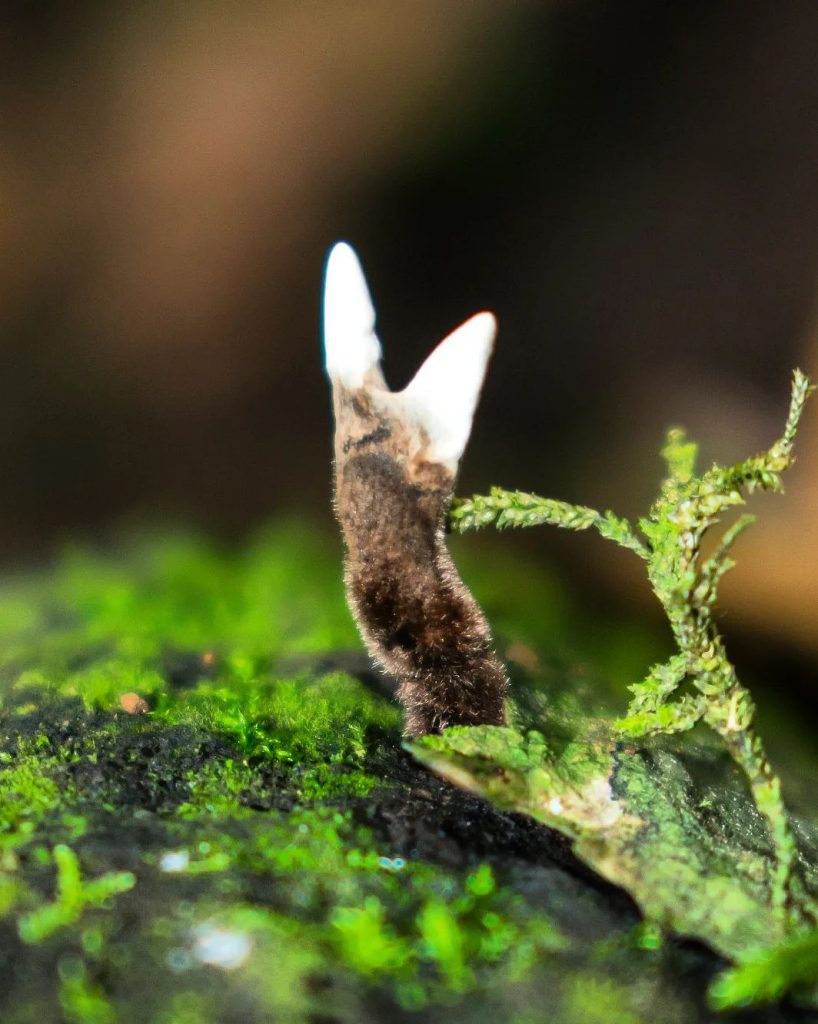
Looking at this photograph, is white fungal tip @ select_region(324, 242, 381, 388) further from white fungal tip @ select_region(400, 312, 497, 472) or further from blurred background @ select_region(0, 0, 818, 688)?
blurred background @ select_region(0, 0, 818, 688)

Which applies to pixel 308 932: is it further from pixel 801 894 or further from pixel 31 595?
pixel 31 595

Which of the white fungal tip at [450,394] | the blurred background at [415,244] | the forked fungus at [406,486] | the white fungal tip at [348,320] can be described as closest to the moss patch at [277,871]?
the forked fungus at [406,486]

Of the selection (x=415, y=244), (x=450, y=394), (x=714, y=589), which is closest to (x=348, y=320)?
(x=450, y=394)

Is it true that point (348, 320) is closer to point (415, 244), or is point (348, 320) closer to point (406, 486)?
point (406, 486)

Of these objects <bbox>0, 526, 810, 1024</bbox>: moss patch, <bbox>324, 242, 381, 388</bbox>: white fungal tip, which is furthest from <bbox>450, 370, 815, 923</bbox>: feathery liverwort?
<bbox>324, 242, 381, 388</bbox>: white fungal tip

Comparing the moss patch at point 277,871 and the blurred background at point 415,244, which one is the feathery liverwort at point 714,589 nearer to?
the moss patch at point 277,871

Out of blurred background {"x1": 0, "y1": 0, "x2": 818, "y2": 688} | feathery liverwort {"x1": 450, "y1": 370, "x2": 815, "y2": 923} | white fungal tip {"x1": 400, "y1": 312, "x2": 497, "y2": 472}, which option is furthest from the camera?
blurred background {"x1": 0, "y1": 0, "x2": 818, "y2": 688}

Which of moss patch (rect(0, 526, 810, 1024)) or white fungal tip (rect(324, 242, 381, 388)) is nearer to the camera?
moss patch (rect(0, 526, 810, 1024))
